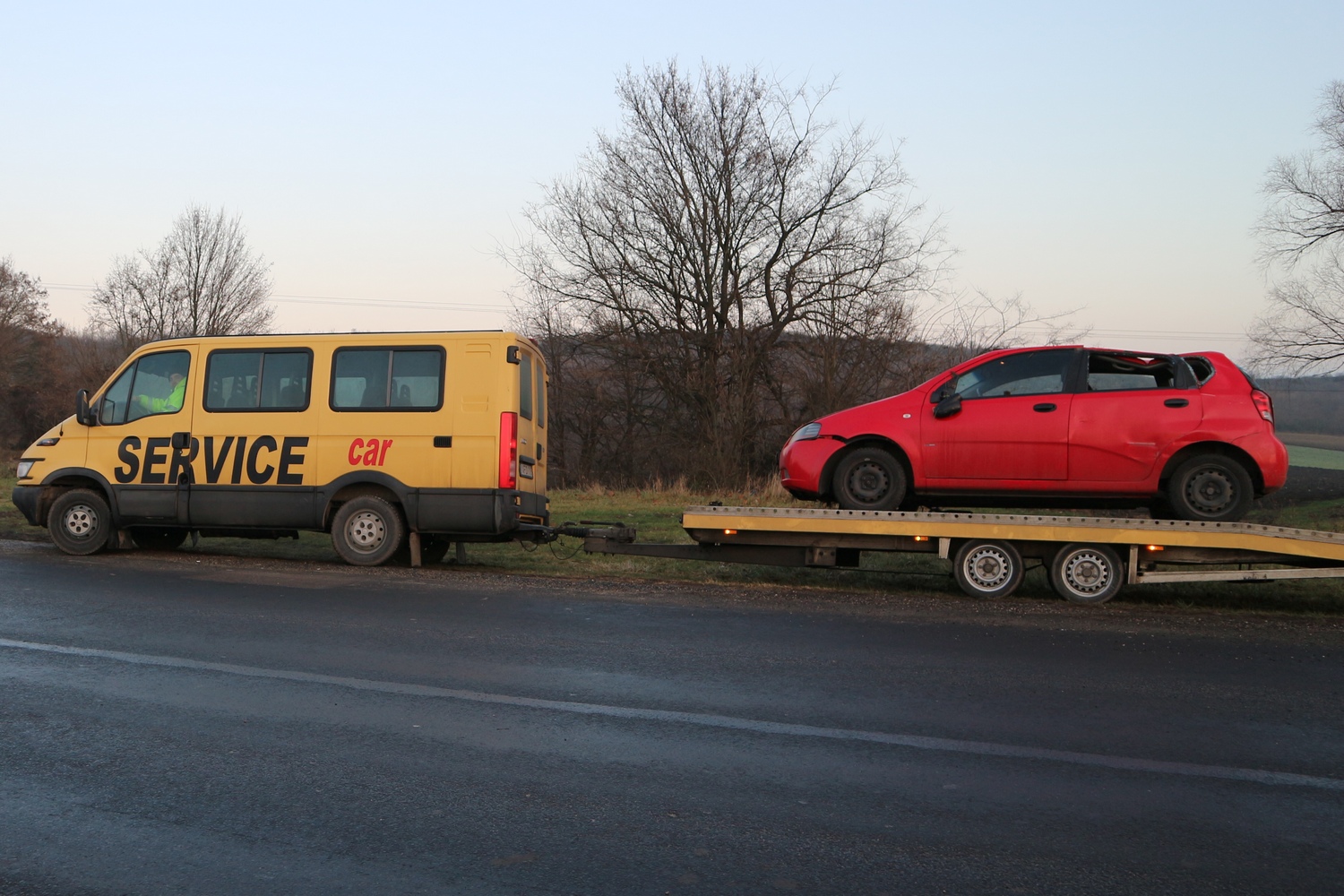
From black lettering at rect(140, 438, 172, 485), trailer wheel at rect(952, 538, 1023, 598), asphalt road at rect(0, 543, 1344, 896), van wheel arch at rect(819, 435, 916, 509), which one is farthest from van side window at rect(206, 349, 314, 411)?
trailer wheel at rect(952, 538, 1023, 598)

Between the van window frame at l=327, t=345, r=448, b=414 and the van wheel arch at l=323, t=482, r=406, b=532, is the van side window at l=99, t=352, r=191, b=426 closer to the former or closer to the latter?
the van window frame at l=327, t=345, r=448, b=414

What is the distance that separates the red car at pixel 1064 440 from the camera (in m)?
9.55

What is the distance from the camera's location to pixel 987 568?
9.70 metres

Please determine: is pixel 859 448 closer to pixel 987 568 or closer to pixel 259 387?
pixel 987 568

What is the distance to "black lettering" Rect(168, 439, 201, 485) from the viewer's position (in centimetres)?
1173

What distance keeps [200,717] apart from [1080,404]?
7.50 m

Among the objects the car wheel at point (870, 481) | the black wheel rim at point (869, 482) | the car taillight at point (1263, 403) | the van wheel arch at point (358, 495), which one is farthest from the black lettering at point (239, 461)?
the car taillight at point (1263, 403)

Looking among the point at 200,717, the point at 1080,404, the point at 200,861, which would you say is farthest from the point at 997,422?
the point at 200,861

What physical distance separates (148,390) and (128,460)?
0.78 meters

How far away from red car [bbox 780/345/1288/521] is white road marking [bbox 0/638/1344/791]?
5.18 meters

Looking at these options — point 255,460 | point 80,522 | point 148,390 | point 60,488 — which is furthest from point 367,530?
point 60,488

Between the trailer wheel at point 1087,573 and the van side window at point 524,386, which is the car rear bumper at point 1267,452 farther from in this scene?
the van side window at point 524,386

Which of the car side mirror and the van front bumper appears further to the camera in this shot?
the van front bumper

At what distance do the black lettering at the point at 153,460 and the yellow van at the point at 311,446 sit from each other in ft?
0.04
